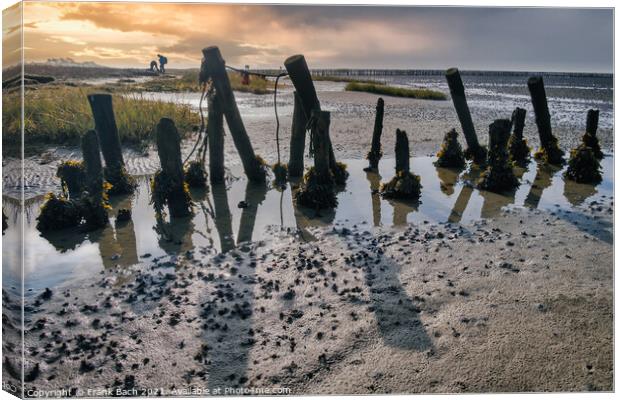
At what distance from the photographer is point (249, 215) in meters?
8.57

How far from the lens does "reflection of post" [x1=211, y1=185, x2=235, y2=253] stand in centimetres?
728

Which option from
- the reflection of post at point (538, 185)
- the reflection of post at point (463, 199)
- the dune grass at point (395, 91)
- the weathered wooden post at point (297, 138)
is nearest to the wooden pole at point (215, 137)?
the weathered wooden post at point (297, 138)

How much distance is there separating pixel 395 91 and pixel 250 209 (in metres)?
16.7

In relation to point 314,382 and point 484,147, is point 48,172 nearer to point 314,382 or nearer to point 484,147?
point 314,382

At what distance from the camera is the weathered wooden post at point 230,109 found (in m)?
9.01

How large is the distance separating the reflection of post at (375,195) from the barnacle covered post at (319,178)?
737mm

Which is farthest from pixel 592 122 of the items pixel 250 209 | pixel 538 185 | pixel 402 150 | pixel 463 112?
pixel 250 209

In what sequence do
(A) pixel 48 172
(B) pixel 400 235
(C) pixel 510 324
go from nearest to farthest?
(C) pixel 510 324 < (B) pixel 400 235 < (A) pixel 48 172

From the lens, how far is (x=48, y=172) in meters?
10.2

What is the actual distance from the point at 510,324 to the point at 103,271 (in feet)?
15.6

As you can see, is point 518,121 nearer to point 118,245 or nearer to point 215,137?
point 215,137

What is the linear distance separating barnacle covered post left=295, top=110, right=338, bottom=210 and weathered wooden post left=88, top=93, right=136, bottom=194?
11.5ft

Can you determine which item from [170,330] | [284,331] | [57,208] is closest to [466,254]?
[284,331]

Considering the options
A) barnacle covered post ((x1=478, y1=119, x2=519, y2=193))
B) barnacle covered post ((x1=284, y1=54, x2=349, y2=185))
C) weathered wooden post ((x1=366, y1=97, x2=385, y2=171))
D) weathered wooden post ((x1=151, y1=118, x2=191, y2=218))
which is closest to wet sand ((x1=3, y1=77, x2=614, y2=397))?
weathered wooden post ((x1=151, y1=118, x2=191, y2=218))
